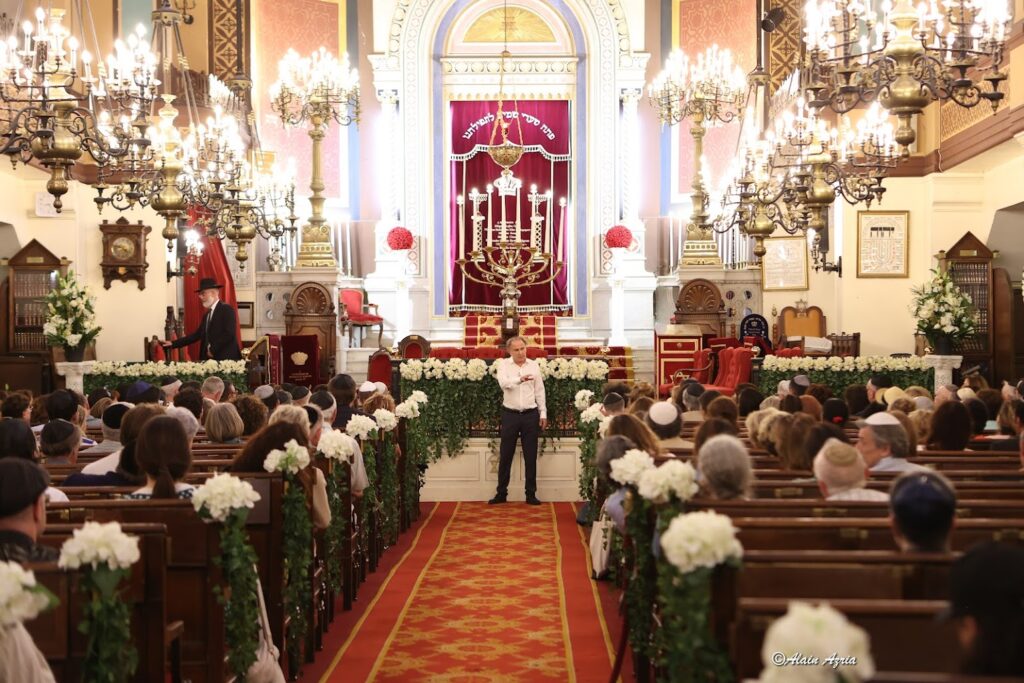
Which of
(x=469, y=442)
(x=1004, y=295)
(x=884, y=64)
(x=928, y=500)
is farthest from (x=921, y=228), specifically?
(x=928, y=500)

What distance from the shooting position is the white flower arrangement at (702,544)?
135 inches

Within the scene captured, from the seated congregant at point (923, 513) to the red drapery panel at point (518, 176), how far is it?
747 inches

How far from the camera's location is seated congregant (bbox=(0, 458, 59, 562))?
381cm

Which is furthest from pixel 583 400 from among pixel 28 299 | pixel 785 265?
pixel 785 265

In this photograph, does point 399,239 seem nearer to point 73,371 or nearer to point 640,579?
point 73,371

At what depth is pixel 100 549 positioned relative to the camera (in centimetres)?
352

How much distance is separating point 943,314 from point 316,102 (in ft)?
34.6

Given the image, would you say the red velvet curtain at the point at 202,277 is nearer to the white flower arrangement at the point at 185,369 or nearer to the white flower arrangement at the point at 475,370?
the white flower arrangement at the point at 185,369

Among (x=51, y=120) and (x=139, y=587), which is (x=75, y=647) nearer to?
(x=139, y=587)

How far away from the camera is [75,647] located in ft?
12.6

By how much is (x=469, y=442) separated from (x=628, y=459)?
717 cm

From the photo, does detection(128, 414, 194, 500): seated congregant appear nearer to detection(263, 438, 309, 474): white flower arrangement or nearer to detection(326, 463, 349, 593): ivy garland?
detection(263, 438, 309, 474): white flower arrangement

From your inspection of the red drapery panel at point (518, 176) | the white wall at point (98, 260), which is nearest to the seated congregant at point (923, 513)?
the white wall at point (98, 260)

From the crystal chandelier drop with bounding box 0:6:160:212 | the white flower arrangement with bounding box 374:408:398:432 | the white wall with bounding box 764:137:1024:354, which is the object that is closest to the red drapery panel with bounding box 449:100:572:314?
the white wall with bounding box 764:137:1024:354
